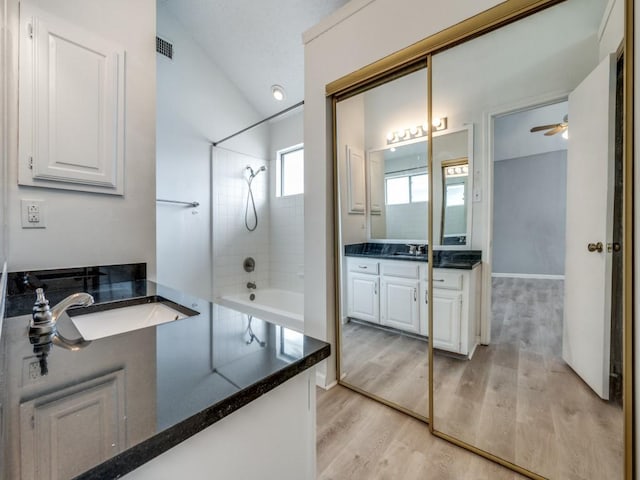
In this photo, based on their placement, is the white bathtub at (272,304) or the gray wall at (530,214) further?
the white bathtub at (272,304)

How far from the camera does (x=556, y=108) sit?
53.2 inches

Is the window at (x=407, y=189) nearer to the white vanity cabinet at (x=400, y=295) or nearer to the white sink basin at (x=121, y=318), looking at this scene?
the white vanity cabinet at (x=400, y=295)

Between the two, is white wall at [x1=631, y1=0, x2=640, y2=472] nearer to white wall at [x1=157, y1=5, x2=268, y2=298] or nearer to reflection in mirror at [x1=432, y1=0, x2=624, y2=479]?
reflection in mirror at [x1=432, y1=0, x2=624, y2=479]

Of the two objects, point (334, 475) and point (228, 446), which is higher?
point (228, 446)

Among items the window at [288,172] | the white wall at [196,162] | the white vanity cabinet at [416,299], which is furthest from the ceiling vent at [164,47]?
the white vanity cabinet at [416,299]

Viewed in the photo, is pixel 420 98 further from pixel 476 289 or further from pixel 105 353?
pixel 105 353

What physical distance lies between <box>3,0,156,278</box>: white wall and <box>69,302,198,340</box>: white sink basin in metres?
0.57

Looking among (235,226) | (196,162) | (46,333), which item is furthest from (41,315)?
(235,226)

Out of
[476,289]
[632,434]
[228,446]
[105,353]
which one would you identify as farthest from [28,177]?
[632,434]

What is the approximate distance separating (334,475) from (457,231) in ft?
4.65

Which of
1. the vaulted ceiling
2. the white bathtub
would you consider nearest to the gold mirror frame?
the white bathtub

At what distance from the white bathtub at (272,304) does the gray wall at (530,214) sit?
178 cm

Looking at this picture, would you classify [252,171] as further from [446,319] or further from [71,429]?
[71,429]

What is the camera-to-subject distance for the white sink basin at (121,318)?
3.51 feet
